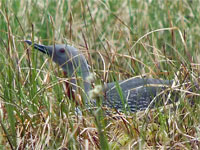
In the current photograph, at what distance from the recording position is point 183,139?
290 cm

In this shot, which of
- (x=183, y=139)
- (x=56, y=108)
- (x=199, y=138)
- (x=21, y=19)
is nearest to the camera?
(x=199, y=138)

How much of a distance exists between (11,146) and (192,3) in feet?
11.8

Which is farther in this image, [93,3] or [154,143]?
[93,3]

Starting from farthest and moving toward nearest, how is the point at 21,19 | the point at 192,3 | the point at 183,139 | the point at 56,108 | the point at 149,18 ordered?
the point at 192,3 → the point at 149,18 → the point at 21,19 → the point at 56,108 → the point at 183,139

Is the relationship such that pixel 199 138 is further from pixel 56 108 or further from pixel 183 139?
pixel 56 108

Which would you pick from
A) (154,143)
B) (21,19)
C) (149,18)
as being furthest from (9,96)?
(149,18)

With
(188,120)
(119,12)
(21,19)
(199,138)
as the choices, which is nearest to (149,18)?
(119,12)

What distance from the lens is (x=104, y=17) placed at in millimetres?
5781

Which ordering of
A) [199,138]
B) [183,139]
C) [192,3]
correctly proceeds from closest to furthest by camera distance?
[199,138], [183,139], [192,3]

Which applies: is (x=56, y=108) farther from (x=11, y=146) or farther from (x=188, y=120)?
(x=188, y=120)

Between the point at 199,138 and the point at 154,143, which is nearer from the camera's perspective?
the point at 199,138

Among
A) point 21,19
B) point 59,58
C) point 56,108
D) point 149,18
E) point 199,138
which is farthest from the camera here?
point 149,18

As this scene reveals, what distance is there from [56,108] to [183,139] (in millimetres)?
754

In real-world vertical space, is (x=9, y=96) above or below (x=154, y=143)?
above
